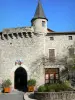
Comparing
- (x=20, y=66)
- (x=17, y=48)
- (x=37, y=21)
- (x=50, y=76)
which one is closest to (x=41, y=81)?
(x=50, y=76)

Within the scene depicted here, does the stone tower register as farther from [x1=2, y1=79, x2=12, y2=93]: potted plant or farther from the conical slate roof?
[x1=2, y1=79, x2=12, y2=93]: potted plant

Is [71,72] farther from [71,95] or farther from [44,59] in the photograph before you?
[71,95]

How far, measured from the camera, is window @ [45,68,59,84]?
30.4m

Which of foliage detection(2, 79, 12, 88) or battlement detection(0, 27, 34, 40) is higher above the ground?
battlement detection(0, 27, 34, 40)

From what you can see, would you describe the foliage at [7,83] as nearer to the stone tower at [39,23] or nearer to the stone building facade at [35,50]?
the stone building facade at [35,50]

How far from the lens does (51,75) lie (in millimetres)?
30578

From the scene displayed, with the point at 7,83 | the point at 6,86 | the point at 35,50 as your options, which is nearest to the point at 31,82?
the point at 7,83

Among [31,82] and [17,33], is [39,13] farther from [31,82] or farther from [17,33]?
[31,82]

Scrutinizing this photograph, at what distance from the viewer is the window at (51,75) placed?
30.4 m

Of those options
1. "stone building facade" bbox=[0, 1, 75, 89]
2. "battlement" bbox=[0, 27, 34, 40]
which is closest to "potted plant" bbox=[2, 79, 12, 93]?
"stone building facade" bbox=[0, 1, 75, 89]

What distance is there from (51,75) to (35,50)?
12.8 ft

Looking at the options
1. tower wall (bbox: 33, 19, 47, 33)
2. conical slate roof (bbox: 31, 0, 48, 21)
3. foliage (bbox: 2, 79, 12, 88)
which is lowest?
foliage (bbox: 2, 79, 12, 88)

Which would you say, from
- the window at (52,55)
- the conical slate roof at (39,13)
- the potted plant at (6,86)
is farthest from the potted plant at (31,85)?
the conical slate roof at (39,13)

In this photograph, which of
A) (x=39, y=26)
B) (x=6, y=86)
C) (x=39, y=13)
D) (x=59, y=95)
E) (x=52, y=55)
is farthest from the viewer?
(x=39, y=13)
